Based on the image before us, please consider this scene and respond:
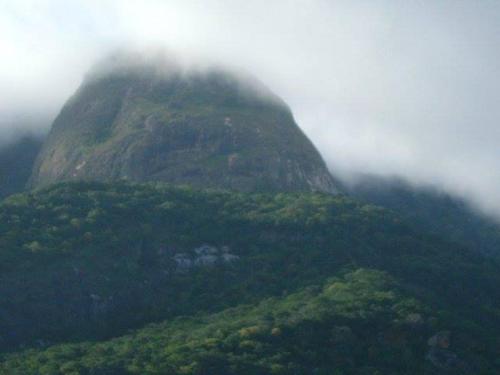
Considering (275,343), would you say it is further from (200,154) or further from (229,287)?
(200,154)

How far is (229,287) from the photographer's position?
136 metres

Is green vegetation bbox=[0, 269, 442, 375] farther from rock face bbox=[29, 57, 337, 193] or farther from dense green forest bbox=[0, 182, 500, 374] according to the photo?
rock face bbox=[29, 57, 337, 193]

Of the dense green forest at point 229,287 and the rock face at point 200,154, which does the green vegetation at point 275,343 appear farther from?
the rock face at point 200,154

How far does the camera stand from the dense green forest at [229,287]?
11556 centimetres

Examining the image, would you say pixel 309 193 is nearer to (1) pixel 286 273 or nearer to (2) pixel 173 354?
(1) pixel 286 273

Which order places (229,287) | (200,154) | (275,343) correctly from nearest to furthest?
(275,343)
(229,287)
(200,154)

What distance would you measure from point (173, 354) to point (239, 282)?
27.3 meters

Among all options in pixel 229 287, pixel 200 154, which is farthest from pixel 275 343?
pixel 200 154

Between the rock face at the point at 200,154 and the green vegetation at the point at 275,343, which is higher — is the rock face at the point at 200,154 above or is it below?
above

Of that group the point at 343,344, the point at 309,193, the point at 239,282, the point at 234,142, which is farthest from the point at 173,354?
the point at 234,142

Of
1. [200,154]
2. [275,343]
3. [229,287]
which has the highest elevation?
[200,154]

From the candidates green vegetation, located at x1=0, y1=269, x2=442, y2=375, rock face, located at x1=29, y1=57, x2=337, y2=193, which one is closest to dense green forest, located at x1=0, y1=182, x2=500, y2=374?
green vegetation, located at x1=0, y1=269, x2=442, y2=375

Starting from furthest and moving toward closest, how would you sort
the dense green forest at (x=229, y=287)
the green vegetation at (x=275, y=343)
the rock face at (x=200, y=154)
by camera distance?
the rock face at (x=200, y=154) < the dense green forest at (x=229, y=287) < the green vegetation at (x=275, y=343)

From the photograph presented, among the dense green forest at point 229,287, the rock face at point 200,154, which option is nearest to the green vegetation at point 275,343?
the dense green forest at point 229,287
